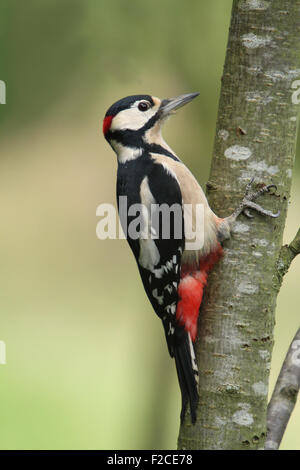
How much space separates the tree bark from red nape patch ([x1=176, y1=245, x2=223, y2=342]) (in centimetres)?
6

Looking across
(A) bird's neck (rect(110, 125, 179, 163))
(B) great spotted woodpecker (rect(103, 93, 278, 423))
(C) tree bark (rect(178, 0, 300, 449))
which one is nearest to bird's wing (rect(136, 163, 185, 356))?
(B) great spotted woodpecker (rect(103, 93, 278, 423))

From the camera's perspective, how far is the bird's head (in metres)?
2.45

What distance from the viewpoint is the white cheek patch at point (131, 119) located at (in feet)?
8.05

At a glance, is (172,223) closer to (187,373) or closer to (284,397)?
(187,373)

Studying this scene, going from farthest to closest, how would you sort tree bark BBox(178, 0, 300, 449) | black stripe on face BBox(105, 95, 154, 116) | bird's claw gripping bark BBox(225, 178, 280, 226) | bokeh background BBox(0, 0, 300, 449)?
bokeh background BBox(0, 0, 300, 449) < black stripe on face BBox(105, 95, 154, 116) < bird's claw gripping bark BBox(225, 178, 280, 226) < tree bark BBox(178, 0, 300, 449)

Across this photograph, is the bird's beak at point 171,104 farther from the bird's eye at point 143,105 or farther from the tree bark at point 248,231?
the tree bark at point 248,231

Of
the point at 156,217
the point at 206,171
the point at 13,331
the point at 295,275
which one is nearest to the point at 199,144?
the point at 206,171

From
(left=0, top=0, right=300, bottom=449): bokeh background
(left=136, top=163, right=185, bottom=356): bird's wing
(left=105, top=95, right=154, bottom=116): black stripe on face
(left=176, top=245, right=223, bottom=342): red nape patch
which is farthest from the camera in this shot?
(left=0, top=0, right=300, bottom=449): bokeh background

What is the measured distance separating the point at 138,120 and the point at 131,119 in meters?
0.03

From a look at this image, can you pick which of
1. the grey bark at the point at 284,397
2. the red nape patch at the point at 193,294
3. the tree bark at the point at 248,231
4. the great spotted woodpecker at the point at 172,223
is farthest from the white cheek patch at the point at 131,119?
the grey bark at the point at 284,397

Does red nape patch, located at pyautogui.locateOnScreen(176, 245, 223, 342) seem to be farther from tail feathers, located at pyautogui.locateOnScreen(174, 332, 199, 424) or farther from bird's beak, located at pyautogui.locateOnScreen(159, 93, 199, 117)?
bird's beak, located at pyautogui.locateOnScreen(159, 93, 199, 117)

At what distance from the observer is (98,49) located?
3.40 m
